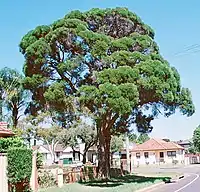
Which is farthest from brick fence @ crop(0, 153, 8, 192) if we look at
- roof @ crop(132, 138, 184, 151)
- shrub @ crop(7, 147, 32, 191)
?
roof @ crop(132, 138, 184, 151)

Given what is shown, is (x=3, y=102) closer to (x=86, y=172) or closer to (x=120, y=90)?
(x=86, y=172)

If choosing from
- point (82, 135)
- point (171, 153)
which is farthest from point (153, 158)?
point (82, 135)

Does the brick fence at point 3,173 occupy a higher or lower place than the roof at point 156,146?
lower

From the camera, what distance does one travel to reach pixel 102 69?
2417cm

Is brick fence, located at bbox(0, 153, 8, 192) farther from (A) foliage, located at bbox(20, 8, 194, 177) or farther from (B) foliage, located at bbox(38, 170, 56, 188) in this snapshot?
(A) foliage, located at bbox(20, 8, 194, 177)

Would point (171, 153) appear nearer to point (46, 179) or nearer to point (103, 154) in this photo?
point (103, 154)

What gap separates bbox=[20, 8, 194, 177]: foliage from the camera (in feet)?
72.3

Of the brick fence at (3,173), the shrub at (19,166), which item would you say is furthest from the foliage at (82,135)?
the brick fence at (3,173)

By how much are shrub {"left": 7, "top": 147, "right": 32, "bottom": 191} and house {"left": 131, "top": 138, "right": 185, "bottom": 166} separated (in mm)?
55856

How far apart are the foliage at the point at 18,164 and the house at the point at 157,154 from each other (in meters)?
56.0

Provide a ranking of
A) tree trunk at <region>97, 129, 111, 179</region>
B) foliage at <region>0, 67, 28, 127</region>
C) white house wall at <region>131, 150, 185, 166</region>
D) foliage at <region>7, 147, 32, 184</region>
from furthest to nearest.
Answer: white house wall at <region>131, 150, 185, 166</region> → foliage at <region>0, 67, 28, 127</region> → tree trunk at <region>97, 129, 111, 179</region> → foliage at <region>7, 147, 32, 184</region>

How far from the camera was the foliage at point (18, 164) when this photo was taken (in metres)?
15.6

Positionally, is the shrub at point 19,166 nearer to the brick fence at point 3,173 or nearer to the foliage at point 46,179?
the brick fence at point 3,173

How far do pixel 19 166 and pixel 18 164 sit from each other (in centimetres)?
11
